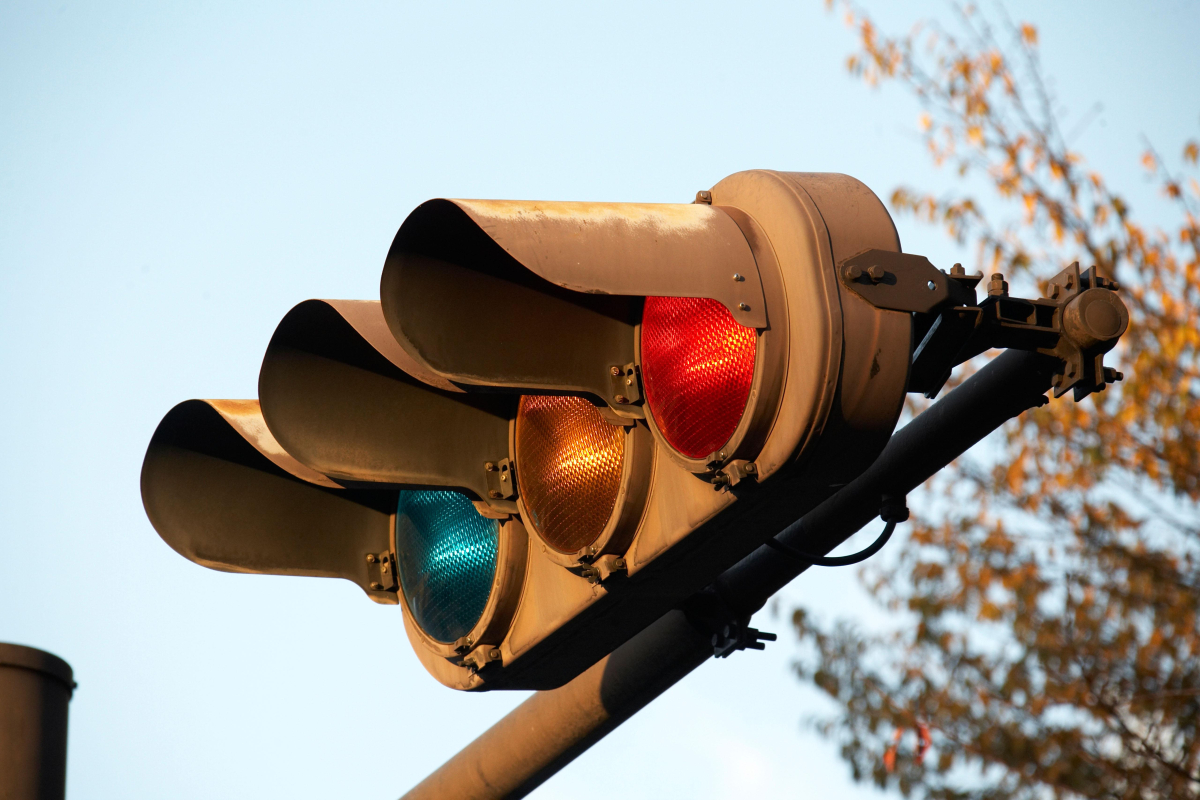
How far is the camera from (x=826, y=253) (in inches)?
63.4

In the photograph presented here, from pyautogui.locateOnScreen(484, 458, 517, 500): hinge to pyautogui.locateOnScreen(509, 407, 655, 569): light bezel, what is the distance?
285 millimetres

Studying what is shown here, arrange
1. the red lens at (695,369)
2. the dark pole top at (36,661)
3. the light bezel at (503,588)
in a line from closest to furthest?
the red lens at (695,369) → the light bezel at (503,588) → the dark pole top at (36,661)

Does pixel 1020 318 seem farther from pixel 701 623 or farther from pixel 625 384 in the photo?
pixel 701 623

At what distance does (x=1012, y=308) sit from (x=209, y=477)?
4.64 feet

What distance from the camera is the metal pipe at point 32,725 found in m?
2.29

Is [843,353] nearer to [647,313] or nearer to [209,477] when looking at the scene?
[647,313]

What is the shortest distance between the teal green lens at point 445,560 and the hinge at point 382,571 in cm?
5

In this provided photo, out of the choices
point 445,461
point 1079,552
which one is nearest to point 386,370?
point 445,461

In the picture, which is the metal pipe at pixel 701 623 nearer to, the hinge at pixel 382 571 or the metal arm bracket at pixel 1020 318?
the metal arm bracket at pixel 1020 318

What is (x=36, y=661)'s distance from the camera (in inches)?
94.2

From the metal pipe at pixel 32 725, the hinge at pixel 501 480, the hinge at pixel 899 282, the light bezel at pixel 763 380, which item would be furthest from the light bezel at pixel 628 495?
the metal pipe at pixel 32 725

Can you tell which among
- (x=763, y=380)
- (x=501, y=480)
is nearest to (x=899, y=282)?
(x=763, y=380)

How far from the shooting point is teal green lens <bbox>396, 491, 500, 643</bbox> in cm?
222

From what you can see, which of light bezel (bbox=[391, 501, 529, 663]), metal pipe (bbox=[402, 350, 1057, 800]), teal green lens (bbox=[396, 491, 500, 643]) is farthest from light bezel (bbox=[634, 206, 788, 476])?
teal green lens (bbox=[396, 491, 500, 643])
